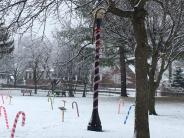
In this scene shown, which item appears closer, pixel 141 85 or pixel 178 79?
pixel 141 85

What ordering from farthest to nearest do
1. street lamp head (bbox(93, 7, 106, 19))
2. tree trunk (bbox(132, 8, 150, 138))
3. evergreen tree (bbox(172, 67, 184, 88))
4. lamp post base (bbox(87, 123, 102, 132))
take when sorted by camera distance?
1. evergreen tree (bbox(172, 67, 184, 88))
2. lamp post base (bbox(87, 123, 102, 132))
3. street lamp head (bbox(93, 7, 106, 19))
4. tree trunk (bbox(132, 8, 150, 138))

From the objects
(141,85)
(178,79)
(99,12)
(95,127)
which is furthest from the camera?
(178,79)

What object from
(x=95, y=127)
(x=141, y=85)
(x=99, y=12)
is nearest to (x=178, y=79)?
(x=95, y=127)

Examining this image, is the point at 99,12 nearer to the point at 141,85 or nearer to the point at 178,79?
the point at 141,85

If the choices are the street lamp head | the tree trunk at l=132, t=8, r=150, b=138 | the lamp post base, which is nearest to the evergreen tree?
the lamp post base

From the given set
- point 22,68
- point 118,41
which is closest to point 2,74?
point 22,68

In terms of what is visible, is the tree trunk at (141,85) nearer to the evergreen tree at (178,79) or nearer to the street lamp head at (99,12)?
the street lamp head at (99,12)

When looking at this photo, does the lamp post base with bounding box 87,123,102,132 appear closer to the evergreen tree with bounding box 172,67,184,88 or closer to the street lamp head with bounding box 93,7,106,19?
the street lamp head with bounding box 93,7,106,19

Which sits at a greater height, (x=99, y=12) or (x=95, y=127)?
(x=99, y=12)

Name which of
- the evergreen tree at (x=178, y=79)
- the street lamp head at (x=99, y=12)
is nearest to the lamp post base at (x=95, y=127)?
the street lamp head at (x=99, y=12)

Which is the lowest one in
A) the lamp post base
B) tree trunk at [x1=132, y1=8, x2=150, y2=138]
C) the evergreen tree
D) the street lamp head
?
the lamp post base

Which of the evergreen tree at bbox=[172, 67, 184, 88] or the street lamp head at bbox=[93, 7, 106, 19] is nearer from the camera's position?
the street lamp head at bbox=[93, 7, 106, 19]

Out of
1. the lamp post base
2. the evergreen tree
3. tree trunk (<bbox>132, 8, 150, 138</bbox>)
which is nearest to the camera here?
tree trunk (<bbox>132, 8, 150, 138</bbox>)

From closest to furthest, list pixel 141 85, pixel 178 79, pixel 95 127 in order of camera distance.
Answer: pixel 141 85 → pixel 95 127 → pixel 178 79
